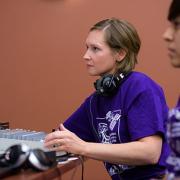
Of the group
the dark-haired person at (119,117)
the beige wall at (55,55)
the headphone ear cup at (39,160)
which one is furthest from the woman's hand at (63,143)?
the beige wall at (55,55)

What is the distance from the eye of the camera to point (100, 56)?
4.94 ft

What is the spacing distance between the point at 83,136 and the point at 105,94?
236 mm

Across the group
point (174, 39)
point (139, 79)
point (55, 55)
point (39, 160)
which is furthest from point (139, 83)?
point (55, 55)

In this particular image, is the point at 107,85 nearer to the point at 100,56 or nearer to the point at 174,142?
the point at 100,56

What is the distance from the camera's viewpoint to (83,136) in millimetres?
1591

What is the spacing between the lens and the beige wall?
2320mm

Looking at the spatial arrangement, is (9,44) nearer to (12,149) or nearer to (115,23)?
(115,23)

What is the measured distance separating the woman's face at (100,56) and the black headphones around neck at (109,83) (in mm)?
73

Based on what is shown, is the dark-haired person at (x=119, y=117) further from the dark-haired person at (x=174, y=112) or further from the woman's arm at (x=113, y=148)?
the dark-haired person at (x=174, y=112)

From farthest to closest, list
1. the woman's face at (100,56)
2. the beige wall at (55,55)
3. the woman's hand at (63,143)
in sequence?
the beige wall at (55,55)
the woman's face at (100,56)
the woman's hand at (63,143)

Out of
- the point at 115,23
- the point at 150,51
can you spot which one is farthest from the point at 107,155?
the point at 150,51

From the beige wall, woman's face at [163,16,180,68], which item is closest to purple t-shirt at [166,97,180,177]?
woman's face at [163,16,180,68]

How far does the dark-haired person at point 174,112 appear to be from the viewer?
0.95m

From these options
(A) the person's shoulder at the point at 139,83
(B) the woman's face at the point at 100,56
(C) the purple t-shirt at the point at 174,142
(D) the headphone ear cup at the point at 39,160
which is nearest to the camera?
(C) the purple t-shirt at the point at 174,142
